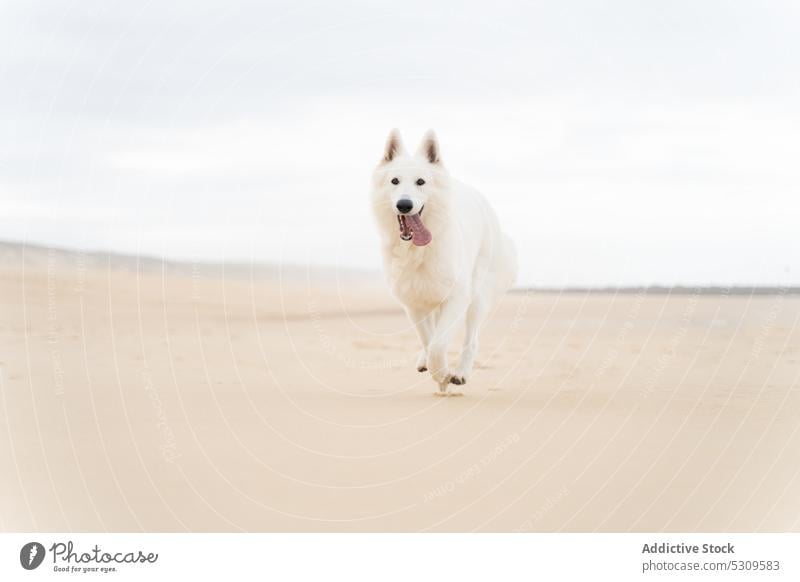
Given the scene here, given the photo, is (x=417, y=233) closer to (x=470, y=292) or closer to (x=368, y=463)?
(x=470, y=292)

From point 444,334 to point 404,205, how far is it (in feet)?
4.54

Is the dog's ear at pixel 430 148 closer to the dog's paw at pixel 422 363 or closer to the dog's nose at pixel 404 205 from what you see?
the dog's nose at pixel 404 205

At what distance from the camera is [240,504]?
8.79 m

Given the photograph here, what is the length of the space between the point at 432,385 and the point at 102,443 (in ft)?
12.0

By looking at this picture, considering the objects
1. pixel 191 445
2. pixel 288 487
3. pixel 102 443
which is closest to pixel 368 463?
pixel 288 487

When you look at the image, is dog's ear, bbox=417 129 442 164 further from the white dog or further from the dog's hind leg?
the dog's hind leg

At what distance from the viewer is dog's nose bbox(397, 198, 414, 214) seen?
10.1 meters

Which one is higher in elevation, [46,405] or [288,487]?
[46,405]
